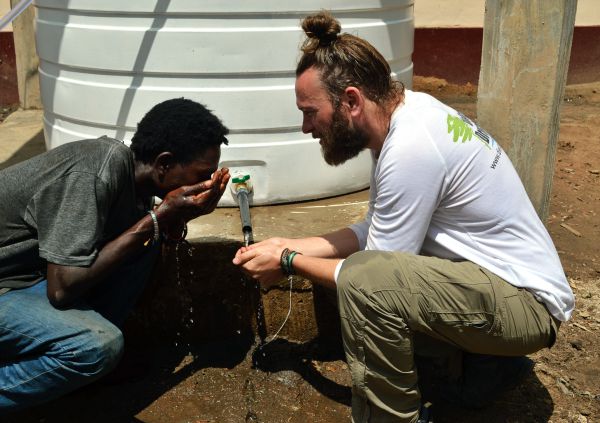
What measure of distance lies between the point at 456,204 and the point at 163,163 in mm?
947

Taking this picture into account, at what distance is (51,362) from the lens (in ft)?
7.32

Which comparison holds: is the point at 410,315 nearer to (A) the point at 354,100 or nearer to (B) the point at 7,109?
(A) the point at 354,100

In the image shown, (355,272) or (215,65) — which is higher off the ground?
(215,65)

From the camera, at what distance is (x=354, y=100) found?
2252 millimetres

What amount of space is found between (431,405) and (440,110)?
1146 millimetres

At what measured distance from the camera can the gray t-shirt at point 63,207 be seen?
Result: 2.17 m

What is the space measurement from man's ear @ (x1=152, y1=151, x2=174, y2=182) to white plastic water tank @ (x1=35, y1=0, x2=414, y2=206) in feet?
3.20

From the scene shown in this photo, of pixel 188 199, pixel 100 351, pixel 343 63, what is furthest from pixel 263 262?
pixel 343 63

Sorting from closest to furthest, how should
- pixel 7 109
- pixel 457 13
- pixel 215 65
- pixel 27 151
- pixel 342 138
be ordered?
1. pixel 342 138
2. pixel 215 65
3. pixel 27 151
4. pixel 7 109
5. pixel 457 13

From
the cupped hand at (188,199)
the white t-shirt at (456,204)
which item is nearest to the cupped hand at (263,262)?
the cupped hand at (188,199)

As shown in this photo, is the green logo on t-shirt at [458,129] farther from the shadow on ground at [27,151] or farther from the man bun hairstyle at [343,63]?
the shadow on ground at [27,151]

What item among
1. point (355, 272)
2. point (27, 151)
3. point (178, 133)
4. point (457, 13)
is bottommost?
point (27, 151)

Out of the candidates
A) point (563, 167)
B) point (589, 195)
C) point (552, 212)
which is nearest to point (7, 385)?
point (552, 212)

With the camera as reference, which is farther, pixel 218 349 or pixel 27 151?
pixel 27 151
